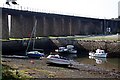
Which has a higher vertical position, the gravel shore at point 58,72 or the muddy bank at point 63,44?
the muddy bank at point 63,44

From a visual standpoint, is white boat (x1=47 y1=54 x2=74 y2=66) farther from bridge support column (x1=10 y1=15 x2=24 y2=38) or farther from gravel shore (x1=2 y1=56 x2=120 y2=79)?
bridge support column (x1=10 y1=15 x2=24 y2=38)

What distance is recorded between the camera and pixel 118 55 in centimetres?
5447

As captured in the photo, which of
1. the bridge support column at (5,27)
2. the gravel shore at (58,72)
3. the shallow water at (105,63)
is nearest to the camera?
the gravel shore at (58,72)

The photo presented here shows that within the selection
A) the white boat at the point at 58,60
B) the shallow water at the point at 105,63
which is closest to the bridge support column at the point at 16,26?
the shallow water at the point at 105,63

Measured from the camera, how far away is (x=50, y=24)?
82.0m

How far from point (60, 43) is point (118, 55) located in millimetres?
19038

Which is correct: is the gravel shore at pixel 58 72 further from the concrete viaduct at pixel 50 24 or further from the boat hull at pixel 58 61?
the concrete viaduct at pixel 50 24

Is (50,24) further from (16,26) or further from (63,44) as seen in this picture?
(16,26)

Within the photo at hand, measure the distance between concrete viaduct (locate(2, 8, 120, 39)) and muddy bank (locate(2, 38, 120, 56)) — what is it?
18.6ft

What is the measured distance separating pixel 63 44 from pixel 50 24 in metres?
14.2

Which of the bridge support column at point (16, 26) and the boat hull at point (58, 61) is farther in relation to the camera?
the bridge support column at point (16, 26)

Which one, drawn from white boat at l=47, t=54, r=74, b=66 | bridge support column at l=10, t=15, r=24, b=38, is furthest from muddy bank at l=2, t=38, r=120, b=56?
white boat at l=47, t=54, r=74, b=66

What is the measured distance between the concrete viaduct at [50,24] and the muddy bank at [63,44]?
5.66 metres

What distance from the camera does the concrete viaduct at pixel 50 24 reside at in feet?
217
